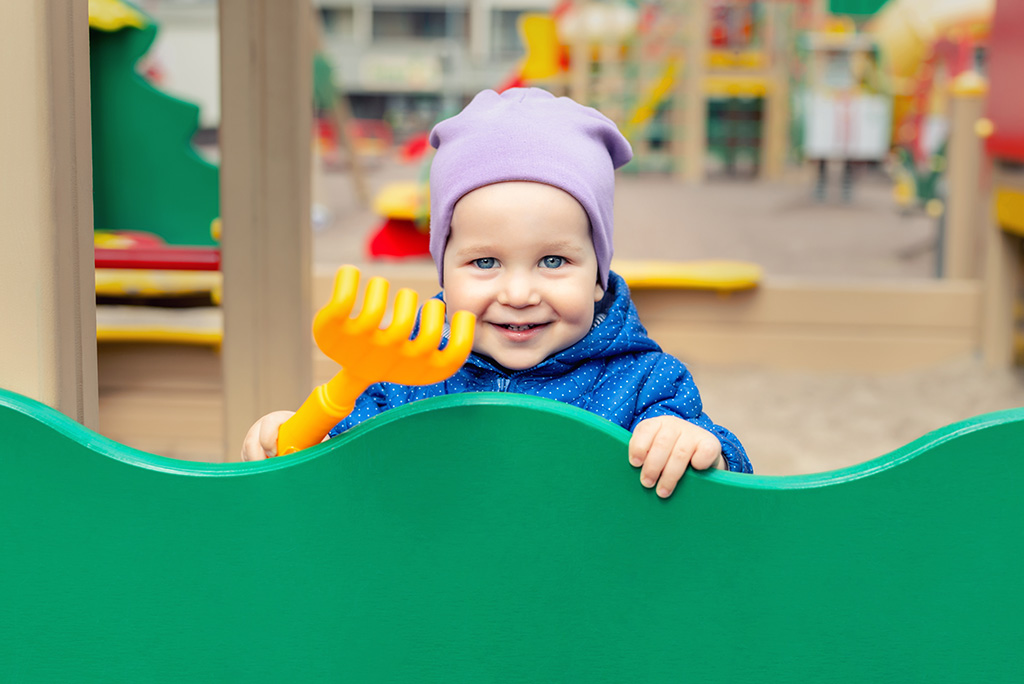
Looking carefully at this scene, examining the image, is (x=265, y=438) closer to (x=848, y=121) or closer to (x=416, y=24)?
(x=848, y=121)

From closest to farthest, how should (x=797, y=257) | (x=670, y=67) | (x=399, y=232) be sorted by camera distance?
(x=399, y=232), (x=797, y=257), (x=670, y=67)

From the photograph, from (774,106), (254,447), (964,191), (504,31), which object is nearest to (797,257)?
(964,191)

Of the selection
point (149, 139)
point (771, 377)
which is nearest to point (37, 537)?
point (771, 377)

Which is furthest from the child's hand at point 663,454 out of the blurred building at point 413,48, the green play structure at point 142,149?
the blurred building at point 413,48

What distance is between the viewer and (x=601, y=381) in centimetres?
79

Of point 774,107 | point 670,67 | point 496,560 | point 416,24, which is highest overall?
point 416,24

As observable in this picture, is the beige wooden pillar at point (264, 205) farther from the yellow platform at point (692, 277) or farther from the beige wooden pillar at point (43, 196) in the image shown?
the yellow platform at point (692, 277)

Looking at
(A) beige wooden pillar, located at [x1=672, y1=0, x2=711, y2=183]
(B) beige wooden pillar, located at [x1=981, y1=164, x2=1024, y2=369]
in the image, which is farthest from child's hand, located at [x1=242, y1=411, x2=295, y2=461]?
(A) beige wooden pillar, located at [x1=672, y1=0, x2=711, y2=183]

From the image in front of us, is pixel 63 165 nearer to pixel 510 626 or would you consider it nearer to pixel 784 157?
pixel 510 626

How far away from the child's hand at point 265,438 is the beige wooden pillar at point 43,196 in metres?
0.11

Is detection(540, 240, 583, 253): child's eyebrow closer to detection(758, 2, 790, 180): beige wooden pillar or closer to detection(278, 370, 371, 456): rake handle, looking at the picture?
detection(278, 370, 371, 456): rake handle

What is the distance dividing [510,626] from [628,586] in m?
0.06

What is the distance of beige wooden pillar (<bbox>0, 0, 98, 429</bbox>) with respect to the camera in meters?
0.58

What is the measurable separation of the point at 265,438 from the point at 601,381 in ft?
0.85
